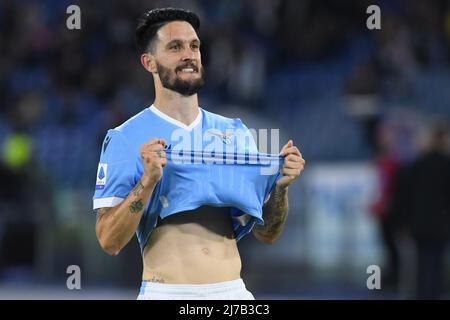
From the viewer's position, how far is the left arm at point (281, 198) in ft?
14.8

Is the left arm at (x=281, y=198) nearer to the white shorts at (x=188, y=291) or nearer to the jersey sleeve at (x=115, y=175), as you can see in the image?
the white shorts at (x=188, y=291)

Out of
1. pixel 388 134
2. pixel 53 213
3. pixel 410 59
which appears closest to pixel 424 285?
pixel 388 134

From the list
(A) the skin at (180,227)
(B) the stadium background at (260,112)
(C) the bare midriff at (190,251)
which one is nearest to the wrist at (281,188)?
(A) the skin at (180,227)

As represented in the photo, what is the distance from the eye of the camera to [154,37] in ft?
15.2

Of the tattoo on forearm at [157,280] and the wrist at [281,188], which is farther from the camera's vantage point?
the wrist at [281,188]

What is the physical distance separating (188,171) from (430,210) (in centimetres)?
603

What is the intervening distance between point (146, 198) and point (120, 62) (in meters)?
9.33

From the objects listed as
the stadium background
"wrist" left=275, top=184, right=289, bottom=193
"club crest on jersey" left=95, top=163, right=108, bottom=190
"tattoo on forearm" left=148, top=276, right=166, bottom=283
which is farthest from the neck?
the stadium background

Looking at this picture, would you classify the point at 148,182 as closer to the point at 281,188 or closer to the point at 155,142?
the point at 155,142

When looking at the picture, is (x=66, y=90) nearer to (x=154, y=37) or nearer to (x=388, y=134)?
(x=388, y=134)

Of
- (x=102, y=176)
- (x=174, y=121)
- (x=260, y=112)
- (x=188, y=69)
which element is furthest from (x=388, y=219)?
(x=102, y=176)

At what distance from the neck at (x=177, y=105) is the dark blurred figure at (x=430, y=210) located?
5.74 metres

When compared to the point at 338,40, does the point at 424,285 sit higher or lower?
lower

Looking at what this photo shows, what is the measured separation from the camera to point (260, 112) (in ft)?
40.4
